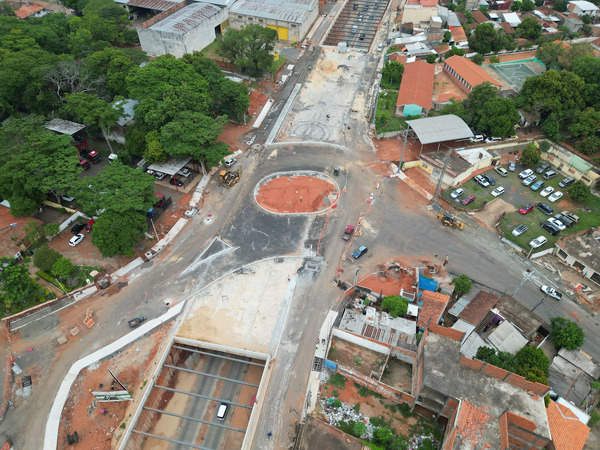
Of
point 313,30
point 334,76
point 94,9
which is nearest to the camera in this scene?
point 334,76

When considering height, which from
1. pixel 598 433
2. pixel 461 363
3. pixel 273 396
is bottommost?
pixel 273 396

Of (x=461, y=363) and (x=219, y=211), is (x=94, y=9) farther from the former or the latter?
(x=461, y=363)

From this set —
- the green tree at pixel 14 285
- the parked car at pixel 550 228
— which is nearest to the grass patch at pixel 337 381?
the green tree at pixel 14 285

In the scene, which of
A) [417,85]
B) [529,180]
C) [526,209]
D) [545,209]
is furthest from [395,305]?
[417,85]

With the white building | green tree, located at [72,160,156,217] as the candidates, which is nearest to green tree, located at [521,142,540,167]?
green tree, located at [72,160,156,217]

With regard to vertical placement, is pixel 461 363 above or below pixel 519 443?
above

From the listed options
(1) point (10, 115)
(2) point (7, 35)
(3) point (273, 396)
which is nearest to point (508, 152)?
(3) point (273, 396)

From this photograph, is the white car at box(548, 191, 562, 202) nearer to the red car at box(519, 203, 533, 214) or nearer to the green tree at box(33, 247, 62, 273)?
the red car at box(519, 203, 533, 214)
